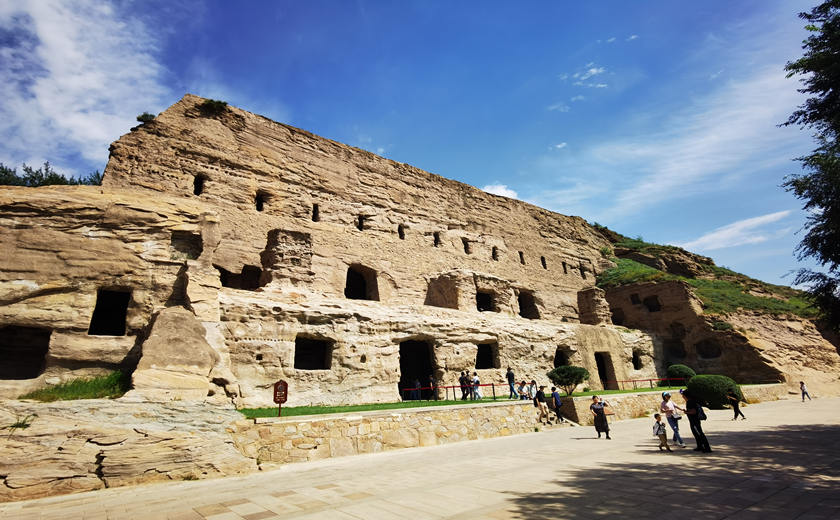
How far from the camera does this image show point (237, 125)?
17.9 metres

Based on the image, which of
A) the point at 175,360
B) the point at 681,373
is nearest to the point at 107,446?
the point at 175,360

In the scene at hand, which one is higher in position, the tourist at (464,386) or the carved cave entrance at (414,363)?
the carved cave entrance at (414,363)

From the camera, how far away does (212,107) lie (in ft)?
56.9

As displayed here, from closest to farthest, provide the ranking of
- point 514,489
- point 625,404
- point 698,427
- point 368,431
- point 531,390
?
point 514,489
point 698,427
point 368,431
point 625,404
point 531,390

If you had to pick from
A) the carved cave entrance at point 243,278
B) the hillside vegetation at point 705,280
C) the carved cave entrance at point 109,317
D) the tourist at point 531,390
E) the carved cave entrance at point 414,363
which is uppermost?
the hillside vegetation at point 705,280

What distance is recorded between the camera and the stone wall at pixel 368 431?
716 centimetres

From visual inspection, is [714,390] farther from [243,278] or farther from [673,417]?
[243,278]

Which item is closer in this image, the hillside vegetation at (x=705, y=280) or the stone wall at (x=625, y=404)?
the stone wall at (x=625, y=404)

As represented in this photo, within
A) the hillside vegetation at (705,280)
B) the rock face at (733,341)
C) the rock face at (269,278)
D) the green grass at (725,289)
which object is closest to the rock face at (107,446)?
the rock face at (269,278)

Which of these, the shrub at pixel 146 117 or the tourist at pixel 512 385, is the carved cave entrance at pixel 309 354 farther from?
the shrub at pixel 146 117

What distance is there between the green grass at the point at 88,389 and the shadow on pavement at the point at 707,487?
7.86m

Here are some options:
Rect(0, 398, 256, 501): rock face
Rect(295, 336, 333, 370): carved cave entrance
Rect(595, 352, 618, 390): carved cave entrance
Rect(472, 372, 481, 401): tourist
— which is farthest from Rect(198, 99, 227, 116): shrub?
Rect(595, 352, 618, 390): carved cave entrance

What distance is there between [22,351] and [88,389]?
297cm

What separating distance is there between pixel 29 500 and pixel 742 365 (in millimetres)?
28538
